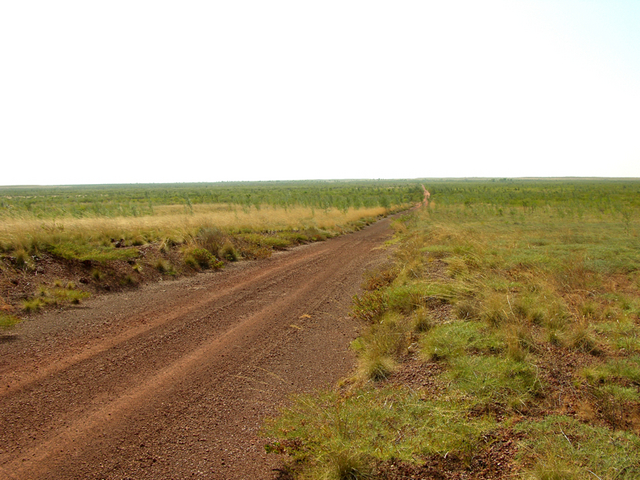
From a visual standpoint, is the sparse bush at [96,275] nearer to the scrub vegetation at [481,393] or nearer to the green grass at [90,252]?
the green grass at [90,252]

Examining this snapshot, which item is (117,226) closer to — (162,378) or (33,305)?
(33,305)

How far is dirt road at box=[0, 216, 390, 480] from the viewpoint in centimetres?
335

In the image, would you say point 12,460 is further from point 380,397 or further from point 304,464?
point 380,397

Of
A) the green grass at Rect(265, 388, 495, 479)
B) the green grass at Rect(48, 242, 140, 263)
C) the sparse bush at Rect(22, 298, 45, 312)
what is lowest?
the sparse bush at Rect(22, 298, 45, 312)

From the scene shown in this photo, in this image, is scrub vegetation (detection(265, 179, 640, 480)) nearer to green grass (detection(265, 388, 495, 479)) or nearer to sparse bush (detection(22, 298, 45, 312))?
green grass (detection(265, 388, 495, 479))

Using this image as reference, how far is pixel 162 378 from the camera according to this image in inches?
189

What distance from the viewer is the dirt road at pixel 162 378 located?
3350 millimetres

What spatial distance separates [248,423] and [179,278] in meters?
7.54

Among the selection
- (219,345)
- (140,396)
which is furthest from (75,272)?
(140,396)

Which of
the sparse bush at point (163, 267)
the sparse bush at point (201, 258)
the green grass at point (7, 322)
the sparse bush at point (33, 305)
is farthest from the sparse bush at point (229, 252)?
the green grass at point (7, 322)

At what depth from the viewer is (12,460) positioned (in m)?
3.24

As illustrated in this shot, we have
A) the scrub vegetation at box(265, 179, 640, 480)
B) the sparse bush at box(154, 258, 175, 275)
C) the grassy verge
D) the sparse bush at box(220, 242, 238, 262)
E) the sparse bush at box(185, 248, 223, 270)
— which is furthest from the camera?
the sparse bush at box(220, 242, 238, 262)

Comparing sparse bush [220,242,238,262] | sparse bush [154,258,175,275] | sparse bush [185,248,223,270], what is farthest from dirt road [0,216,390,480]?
sparse bush [220,242,238,262]

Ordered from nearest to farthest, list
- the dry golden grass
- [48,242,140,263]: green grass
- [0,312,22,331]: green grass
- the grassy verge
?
[0,312,22,331]: green grass < the grassy verge < [48,242,140,263]: green grass < the dry golden grass
